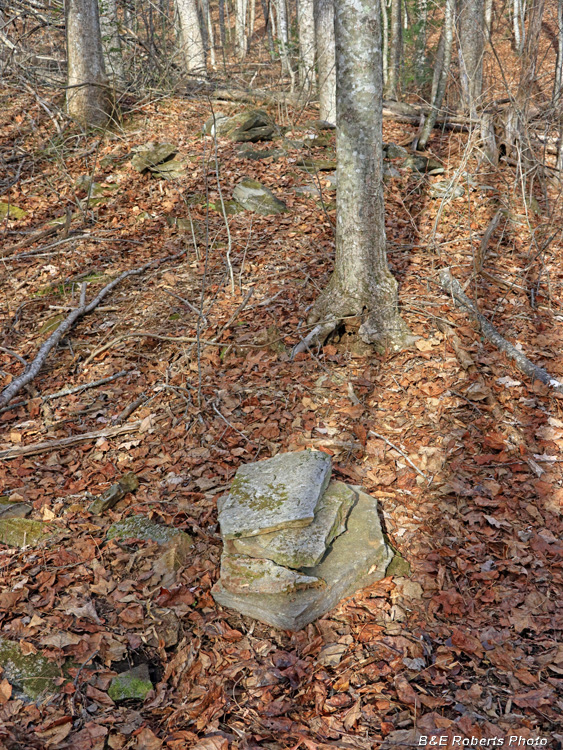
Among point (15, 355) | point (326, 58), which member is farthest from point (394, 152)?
point (15, 355)

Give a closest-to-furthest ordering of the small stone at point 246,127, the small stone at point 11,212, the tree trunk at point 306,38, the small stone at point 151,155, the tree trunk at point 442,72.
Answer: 1. the small stone at point 11,212
2. the small stone at point 151,155
3. the tree trunk at point 442,72
4. the small stone at point 246,127
5. the tree trunk at point 306,38

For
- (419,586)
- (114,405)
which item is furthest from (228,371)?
(419,586)

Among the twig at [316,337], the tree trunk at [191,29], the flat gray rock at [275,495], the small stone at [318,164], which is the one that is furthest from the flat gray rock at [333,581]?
the tree trunk at [191,29]

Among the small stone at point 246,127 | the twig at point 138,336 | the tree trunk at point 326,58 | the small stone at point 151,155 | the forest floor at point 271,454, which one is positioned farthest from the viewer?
the tree trunk at point 326,58

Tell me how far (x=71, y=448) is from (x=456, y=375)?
3.39m

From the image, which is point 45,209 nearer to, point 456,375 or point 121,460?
point 121,460

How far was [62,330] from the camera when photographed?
6.09 metres

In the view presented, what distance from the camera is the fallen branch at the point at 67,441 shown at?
4535 mm

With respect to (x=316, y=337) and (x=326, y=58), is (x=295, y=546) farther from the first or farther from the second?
(x=326, y=58)

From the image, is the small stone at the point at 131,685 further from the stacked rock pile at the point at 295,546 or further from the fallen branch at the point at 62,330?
the fallen branch at the point at 62,330

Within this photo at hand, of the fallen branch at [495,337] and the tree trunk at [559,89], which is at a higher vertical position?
the tree trunk at [559,89]

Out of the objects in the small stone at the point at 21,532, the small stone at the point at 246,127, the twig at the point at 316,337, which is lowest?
the small stone at the point at 21,532

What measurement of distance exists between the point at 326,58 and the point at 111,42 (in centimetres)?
436

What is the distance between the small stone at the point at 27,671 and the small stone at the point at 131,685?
297 mm
